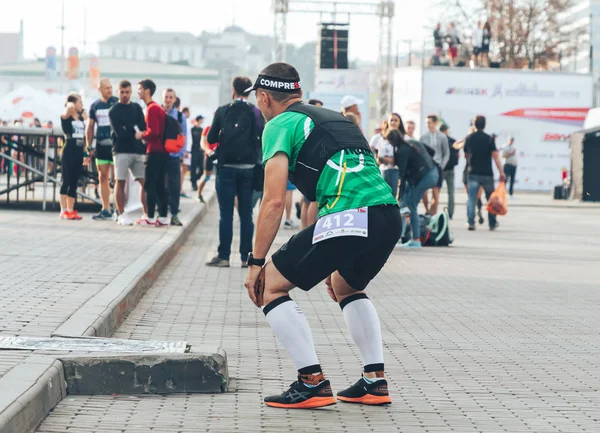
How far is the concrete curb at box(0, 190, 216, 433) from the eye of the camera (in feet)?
15.6

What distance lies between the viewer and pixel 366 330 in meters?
5.84

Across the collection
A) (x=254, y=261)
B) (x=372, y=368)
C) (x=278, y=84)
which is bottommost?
(x=372, y=368)

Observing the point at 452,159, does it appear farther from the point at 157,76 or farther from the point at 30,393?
the point at 157,76

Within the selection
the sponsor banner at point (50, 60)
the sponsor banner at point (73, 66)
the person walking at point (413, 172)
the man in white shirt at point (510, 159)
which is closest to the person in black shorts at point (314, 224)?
the person walking at point (413, 172)

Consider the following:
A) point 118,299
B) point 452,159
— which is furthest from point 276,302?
point 452,159

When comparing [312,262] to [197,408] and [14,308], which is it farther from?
[14,308]

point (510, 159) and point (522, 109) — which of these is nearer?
point (510, 159)

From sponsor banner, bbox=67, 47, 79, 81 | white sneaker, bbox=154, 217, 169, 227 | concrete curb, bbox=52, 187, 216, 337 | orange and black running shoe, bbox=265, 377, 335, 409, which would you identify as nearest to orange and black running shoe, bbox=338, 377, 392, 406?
orange and black running shoe, bbox=265, 377, 335, 409

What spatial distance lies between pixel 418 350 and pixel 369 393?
180 centimetres

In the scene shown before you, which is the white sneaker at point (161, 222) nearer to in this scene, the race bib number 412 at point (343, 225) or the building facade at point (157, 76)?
the race bib number 412 at point (343, 225)

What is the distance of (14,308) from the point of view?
7746mm

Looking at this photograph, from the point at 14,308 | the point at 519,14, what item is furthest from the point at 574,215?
the point at 519,14

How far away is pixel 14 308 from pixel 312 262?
2925 millimetres

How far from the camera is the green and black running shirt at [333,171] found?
18.3 ft
